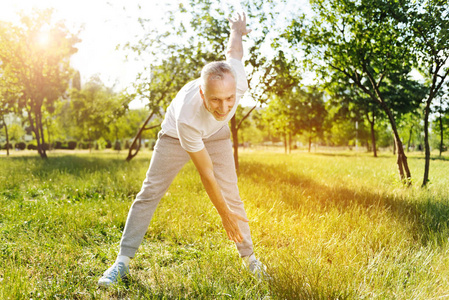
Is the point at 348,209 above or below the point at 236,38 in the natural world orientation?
below

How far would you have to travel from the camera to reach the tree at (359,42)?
227 inches

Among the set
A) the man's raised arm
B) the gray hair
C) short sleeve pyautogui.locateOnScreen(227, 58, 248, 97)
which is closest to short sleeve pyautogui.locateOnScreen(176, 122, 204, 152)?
the gray hair

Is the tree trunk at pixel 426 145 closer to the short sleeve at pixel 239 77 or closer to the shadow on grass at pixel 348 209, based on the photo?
the shadow on grass at pixel 348 209

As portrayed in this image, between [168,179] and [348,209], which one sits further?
[348,209]

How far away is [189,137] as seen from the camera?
7.30ft

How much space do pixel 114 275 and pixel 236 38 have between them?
7.43 ft

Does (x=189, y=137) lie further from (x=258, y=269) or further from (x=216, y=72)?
(x=258, y=269)

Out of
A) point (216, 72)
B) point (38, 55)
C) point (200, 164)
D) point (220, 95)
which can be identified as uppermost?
point (38, 55)

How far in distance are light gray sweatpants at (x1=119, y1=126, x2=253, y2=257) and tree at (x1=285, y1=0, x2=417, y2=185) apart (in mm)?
4398

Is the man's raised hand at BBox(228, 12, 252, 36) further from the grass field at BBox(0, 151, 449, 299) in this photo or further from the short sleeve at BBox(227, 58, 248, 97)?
the grass field at BBox(0, 151, 449, 299)

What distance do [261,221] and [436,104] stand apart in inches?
181

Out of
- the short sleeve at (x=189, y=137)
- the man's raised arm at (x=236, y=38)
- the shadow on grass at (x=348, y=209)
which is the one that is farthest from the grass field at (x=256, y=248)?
the man's raised arm at (x=236, y=38)

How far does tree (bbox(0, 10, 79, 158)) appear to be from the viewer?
42.7 ft

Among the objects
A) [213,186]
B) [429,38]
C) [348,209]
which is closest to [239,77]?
[213,186]
